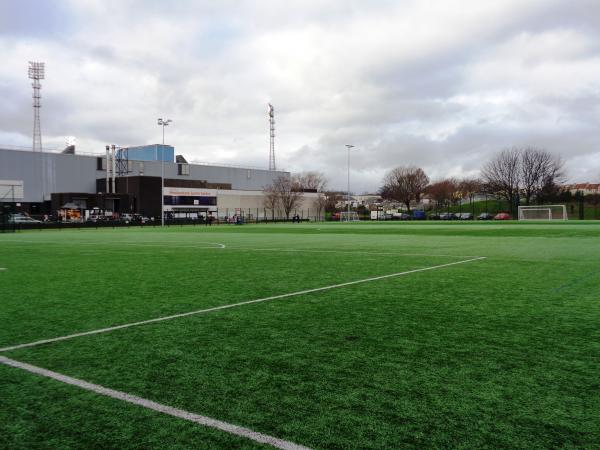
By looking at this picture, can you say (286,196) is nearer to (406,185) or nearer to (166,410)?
(406,185)

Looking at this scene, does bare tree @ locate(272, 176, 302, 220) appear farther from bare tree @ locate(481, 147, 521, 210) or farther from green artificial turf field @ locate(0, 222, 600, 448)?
green artificial turf field @ locate(0, 222, 600, 448)

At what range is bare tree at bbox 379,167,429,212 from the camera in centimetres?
12588

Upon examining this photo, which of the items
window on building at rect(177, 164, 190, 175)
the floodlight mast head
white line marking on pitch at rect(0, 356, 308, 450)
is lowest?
white line marking on pitch at rect(0, 356, 308, 450)

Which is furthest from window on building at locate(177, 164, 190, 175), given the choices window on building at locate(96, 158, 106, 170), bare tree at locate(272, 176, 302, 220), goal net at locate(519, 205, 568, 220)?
goal net at locate(519, 205, 568, 220)

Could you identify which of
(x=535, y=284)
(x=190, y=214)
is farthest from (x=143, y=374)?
(x=190, y=214)

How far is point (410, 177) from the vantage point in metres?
126

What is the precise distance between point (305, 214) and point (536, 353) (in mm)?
107910

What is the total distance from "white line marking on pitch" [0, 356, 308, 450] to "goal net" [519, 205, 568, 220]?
73.8 m

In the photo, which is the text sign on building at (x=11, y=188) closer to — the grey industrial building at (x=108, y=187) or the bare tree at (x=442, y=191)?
the grey industrial building at (x=108, y=187)

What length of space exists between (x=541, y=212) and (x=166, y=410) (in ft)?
250

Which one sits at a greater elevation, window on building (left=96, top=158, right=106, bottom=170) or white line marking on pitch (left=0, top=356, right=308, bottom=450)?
window on building (left=96, top=158, right=106, bottom=170)

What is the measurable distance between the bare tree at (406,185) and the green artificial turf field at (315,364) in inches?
4698

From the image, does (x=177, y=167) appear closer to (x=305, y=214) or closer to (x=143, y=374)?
(x=305, y=214)

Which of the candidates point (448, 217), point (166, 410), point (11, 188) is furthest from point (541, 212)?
point (11, 188)
